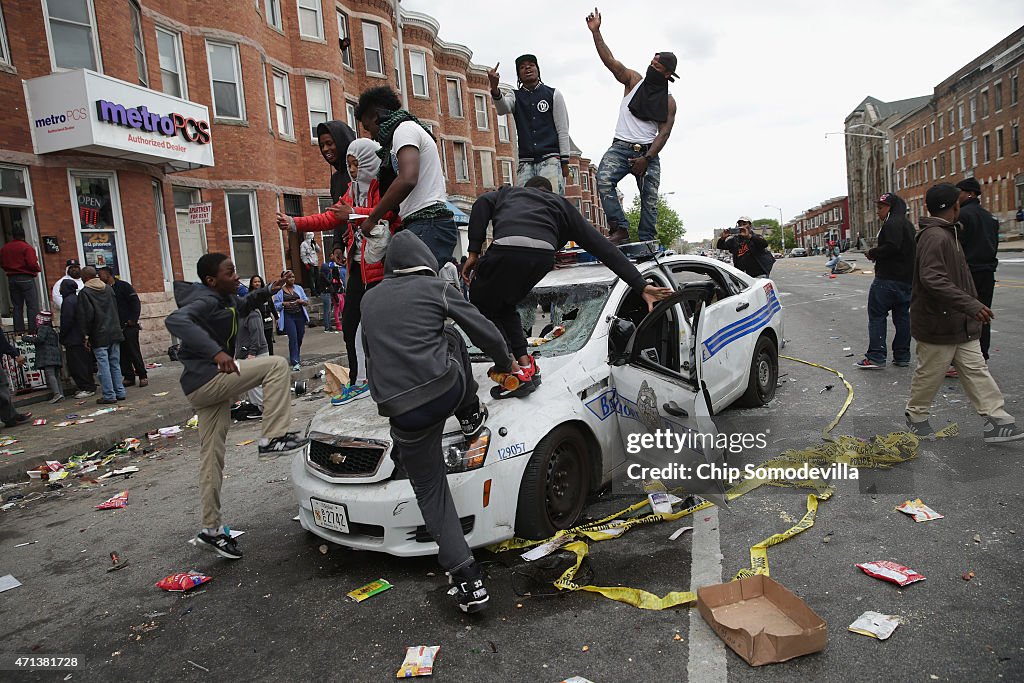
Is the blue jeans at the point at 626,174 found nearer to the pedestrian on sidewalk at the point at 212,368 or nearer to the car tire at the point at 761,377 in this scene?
the car tire at the point at 761,377

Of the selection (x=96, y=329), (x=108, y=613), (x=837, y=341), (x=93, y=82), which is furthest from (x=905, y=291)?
(x=93, y=82)

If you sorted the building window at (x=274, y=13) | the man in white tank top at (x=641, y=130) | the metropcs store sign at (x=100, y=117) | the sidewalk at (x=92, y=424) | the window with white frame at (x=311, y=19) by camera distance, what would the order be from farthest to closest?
the window with white frame at (x=311, y=19) → the building window at (x=274, y=13) → the metropcs store sign at (x=100, y=117) → the sidewalk at (x=92, y=424) → the man in white tank top at (x=641, y=130)

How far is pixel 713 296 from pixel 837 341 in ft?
17.8

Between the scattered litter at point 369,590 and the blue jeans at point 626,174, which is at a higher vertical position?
the blue jeans at point 626,174

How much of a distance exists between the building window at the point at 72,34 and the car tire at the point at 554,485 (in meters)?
13.6

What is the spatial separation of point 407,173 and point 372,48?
77.6ft

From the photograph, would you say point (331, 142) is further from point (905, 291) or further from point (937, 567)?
point (905, 291)

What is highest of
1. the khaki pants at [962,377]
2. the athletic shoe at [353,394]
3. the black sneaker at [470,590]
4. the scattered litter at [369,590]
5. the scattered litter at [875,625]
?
the athletic shoe at [353,394]

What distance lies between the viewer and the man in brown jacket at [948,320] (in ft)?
15.9

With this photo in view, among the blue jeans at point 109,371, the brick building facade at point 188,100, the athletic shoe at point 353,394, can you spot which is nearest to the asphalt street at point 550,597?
the athletic shoe at point 353,394

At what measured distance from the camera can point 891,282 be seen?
765cm

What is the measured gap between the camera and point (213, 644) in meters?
3.28

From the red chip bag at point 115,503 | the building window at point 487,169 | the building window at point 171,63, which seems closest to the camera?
the red chip bag at point 115,503

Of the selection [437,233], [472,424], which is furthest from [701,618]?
[437,233]
